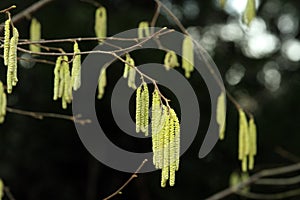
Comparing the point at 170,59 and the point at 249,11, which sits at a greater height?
the point at 249,11

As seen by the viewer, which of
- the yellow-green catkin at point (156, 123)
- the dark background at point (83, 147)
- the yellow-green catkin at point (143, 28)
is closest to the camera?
the yellow-green catkin at point (156, 123)

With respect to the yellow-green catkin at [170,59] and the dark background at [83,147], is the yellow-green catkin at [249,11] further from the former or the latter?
the dark background at [83,147]

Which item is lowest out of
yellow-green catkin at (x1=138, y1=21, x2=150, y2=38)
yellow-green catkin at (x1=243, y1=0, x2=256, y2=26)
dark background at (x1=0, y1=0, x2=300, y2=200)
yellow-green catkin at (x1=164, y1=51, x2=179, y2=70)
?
dark background at (x1=0, y1=0, x2=300, y2=200)

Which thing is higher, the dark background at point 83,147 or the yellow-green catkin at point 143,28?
the yellow-green catkin at point 143,28

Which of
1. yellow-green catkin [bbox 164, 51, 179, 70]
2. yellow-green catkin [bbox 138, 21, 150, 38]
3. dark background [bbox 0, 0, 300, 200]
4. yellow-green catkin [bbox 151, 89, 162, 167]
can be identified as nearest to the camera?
yellow-green catkin [bbox 151, 89, 162, 167]

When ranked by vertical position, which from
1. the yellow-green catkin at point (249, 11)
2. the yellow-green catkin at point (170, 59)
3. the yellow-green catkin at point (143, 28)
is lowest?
the yellow-green catkin at point (170, 59)

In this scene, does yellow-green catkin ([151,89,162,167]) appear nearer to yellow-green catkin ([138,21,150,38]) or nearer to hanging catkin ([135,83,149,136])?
hanging catkin ([135,83,149,136])

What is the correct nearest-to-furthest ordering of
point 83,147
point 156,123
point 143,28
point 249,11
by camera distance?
1. point 156,123
2. point 249,11
3. point 143,28
4. point 83,147

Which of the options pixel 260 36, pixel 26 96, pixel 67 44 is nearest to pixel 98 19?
pixel 67 44

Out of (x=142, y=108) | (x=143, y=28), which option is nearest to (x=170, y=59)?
(x=143, y=28)

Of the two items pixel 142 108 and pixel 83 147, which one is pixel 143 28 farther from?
pixel 83 147

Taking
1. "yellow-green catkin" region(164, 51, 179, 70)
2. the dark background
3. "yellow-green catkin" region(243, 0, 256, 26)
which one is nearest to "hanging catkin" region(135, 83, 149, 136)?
"yellow-green catkin" region(164, 51, 179, 70)

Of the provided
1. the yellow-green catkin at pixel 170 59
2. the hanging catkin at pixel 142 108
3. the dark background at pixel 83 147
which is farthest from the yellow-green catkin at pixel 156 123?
the dark background at pixel 83 147

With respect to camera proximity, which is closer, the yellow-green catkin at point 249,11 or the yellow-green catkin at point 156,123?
the yellow-green catkin at point 156,123
